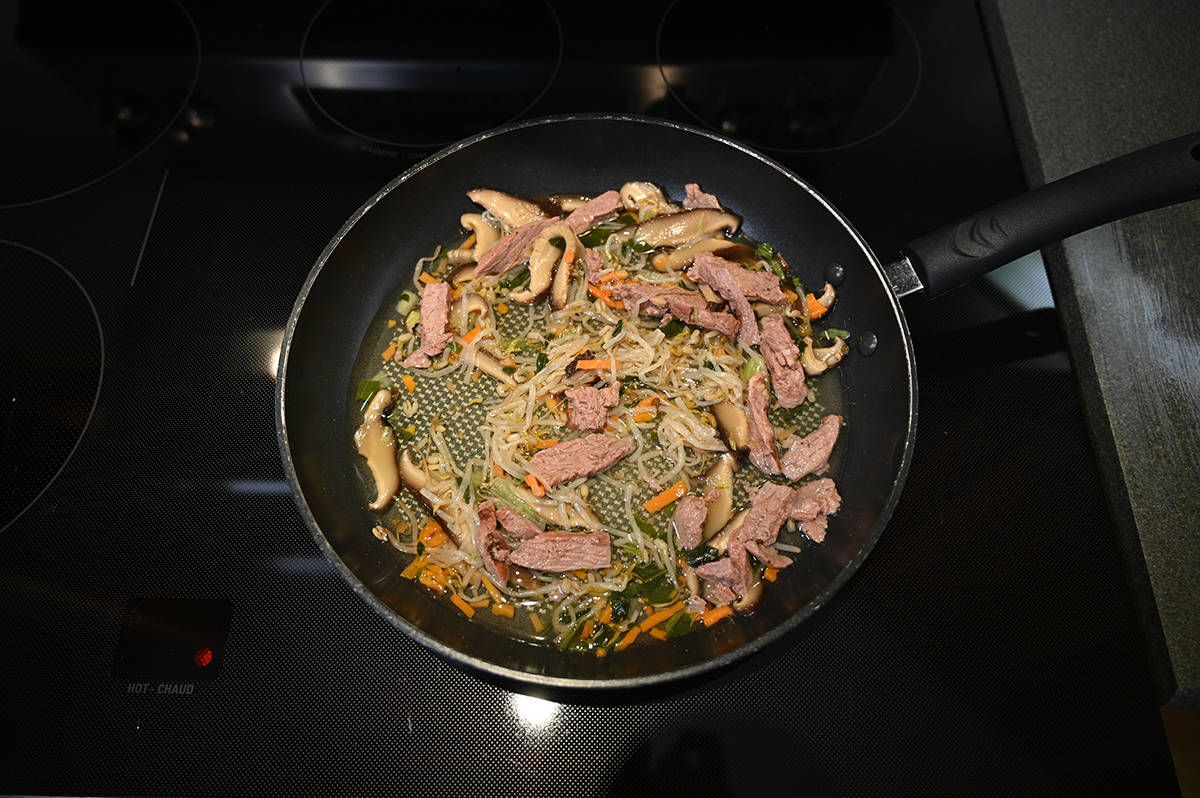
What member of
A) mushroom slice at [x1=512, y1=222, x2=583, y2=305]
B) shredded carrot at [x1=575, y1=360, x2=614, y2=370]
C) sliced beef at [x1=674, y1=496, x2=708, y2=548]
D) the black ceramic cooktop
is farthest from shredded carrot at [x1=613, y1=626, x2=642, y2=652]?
mushroom slice at [x1=512, y1=222, x2=583, y2=305]

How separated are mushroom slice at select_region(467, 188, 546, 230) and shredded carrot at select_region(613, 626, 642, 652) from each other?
4.77 feet

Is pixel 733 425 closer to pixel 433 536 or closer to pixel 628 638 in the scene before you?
pixel 628 638

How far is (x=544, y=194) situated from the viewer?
2.79m

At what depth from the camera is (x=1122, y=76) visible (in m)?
2.85

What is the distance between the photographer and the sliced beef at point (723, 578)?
2.14 meters

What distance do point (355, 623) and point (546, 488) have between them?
26.5 inches

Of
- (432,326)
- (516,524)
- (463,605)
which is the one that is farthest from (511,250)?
(463,605)

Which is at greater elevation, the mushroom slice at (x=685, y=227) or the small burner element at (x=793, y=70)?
the small burner element at (x=793, y=70)

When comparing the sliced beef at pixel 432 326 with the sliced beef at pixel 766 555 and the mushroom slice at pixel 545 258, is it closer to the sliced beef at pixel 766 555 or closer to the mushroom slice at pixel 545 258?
the mushroom slice at pixel 545 258

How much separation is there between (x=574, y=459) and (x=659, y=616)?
1.76ft

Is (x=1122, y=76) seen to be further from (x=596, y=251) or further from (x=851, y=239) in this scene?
(x=596, y=251)

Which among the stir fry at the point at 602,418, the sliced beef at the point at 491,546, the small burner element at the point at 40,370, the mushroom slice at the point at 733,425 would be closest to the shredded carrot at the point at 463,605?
the stir fry at the point at 602,418

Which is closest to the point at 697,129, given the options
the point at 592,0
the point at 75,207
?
the point at 592,0

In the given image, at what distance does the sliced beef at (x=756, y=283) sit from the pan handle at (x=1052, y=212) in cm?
38
